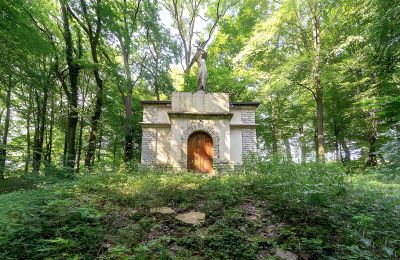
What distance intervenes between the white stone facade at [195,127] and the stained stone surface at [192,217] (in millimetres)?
6366

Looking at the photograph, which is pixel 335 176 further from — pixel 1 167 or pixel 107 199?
pixel 1 167

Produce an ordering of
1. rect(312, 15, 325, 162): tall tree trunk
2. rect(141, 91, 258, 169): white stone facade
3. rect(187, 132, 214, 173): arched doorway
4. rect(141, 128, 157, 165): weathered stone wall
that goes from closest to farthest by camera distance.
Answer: rect(141, 91, 258, 169): white stone facade → rect(187, 132, 214, 173): arched doorway → rect(141, 128, 157, 165): weathered stone wall → rect(312, 15, 325, 162): tall tree trunk

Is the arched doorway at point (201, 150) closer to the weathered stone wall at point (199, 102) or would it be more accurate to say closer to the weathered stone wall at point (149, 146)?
the weathered stone wall at point (199, 102)

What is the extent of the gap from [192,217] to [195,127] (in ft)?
24.3

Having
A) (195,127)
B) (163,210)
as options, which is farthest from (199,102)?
(163,210)

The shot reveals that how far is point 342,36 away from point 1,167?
1514 centimetres

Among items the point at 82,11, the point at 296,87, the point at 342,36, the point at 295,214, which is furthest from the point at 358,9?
the point at 82,11

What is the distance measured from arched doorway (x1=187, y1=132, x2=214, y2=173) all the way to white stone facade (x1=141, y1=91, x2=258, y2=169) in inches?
11.2

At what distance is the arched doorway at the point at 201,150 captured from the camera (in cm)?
1189

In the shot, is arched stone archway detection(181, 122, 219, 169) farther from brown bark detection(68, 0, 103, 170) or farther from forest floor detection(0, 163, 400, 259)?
forest floor detection(0, 163, 400, 259)

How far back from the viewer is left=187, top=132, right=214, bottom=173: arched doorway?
11.9 meters

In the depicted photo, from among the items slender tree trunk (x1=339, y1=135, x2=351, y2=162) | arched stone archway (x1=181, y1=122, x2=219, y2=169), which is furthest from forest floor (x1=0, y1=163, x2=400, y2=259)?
slender tree trunk (x1=339, y1=135, x2=351, y2=162)

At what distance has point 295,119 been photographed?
19.9 metres

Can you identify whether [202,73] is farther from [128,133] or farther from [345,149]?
[345,149]
